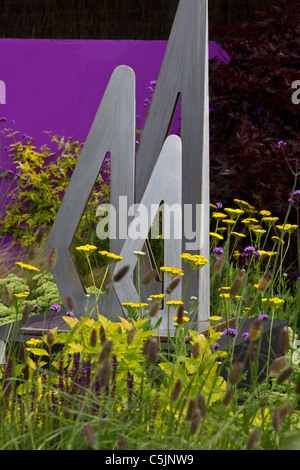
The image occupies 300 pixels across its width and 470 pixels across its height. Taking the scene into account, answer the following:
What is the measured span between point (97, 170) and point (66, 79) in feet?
11.5

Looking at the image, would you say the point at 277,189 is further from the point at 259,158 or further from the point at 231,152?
the point at 231,152

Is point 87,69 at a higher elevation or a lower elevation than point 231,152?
higher

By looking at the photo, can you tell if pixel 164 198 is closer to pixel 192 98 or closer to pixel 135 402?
pixel 192 98

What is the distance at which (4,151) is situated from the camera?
21.8 ft

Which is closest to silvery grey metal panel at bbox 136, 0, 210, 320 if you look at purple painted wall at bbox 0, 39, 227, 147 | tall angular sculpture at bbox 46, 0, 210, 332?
tall angular sculpture at bbox 46, 0, 210, 332

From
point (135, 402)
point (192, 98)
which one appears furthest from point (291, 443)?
point (192, 98)

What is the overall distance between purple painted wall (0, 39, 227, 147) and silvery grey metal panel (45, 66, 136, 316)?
3116 mm

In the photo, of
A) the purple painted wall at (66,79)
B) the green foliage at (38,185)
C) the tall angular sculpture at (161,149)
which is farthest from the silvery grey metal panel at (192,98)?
the purple painted wall at (66,79)

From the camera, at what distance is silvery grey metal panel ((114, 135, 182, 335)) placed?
318cm

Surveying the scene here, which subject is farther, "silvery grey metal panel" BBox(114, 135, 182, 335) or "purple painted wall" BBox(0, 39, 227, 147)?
"purple painted wall" BBox(0, 39, 227, 147)

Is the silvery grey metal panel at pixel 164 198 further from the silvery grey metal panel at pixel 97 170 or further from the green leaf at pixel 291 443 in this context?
the green leaf at pixel 291 443

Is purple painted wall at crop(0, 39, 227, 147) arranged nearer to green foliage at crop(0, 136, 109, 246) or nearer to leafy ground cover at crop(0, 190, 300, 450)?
green foliage at crop(0, 136, 109, 246)
